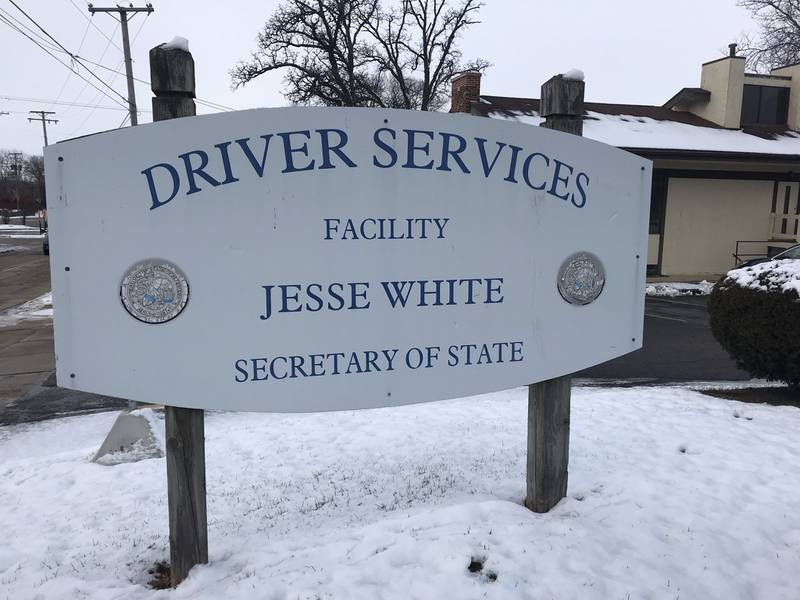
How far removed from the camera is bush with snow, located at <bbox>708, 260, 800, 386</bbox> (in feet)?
17.9

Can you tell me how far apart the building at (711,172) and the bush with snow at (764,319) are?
1229cm

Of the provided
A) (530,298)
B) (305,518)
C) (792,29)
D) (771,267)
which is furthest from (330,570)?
(792,29)

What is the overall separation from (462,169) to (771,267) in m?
4.28

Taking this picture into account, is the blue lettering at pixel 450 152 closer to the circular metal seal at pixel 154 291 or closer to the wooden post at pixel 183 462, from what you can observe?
the wooden post at pixel 183 462

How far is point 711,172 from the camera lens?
61.3 feet

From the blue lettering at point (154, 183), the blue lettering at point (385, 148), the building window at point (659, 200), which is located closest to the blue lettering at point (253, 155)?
the blue lettering at point (154, 183)

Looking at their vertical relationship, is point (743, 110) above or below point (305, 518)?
above

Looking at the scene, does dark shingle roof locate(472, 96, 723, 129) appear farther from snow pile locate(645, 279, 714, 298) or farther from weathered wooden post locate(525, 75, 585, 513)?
weathered wooden post locate(525, 75, 585, 513)

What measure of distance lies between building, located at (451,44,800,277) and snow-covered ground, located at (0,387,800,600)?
1416cm

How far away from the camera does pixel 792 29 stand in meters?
35.0

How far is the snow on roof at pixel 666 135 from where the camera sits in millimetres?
17372

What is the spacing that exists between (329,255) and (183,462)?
1149mm

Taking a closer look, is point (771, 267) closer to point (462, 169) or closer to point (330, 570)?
point (462, 169)

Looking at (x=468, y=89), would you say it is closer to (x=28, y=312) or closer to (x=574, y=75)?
(x=28, y=312)
